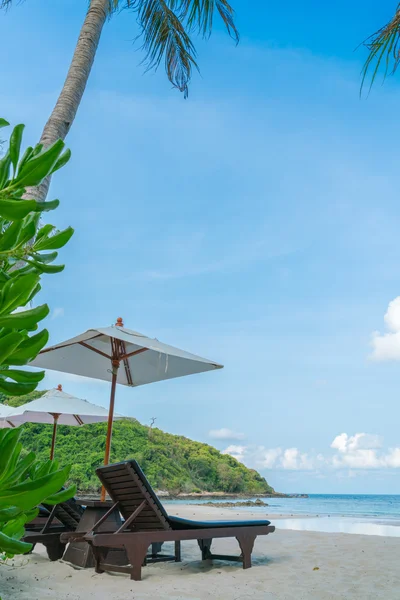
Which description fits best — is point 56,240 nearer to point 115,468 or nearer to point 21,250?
point 21,250

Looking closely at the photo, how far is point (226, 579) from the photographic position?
13.1ft

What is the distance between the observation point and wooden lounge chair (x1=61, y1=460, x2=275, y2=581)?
3.83m

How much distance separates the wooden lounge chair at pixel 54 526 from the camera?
4.46m

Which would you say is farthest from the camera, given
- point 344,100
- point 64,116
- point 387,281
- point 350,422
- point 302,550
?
point 350,422

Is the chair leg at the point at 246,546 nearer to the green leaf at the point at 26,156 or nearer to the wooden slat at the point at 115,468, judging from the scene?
the wooden slat at the point at 115,468

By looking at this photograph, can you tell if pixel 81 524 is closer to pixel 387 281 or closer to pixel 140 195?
pixel 140 195

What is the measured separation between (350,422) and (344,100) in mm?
36205

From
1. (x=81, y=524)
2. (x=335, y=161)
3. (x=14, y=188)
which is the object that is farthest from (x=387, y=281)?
(x=14, y=188)

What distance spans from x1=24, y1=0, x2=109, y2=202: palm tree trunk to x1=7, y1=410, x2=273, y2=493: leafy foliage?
62.4 feet

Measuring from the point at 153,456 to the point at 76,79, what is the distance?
27.9 m

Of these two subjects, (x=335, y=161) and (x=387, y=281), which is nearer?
(x=335, y=161)

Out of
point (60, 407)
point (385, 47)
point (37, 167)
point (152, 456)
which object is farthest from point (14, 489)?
point (152, 456)

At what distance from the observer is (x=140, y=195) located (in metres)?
26.2

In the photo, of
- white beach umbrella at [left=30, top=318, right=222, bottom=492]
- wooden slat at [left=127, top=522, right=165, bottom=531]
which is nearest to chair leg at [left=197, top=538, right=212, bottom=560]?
wooden slat at [left=127, top=522, right=165, bottom=531]
